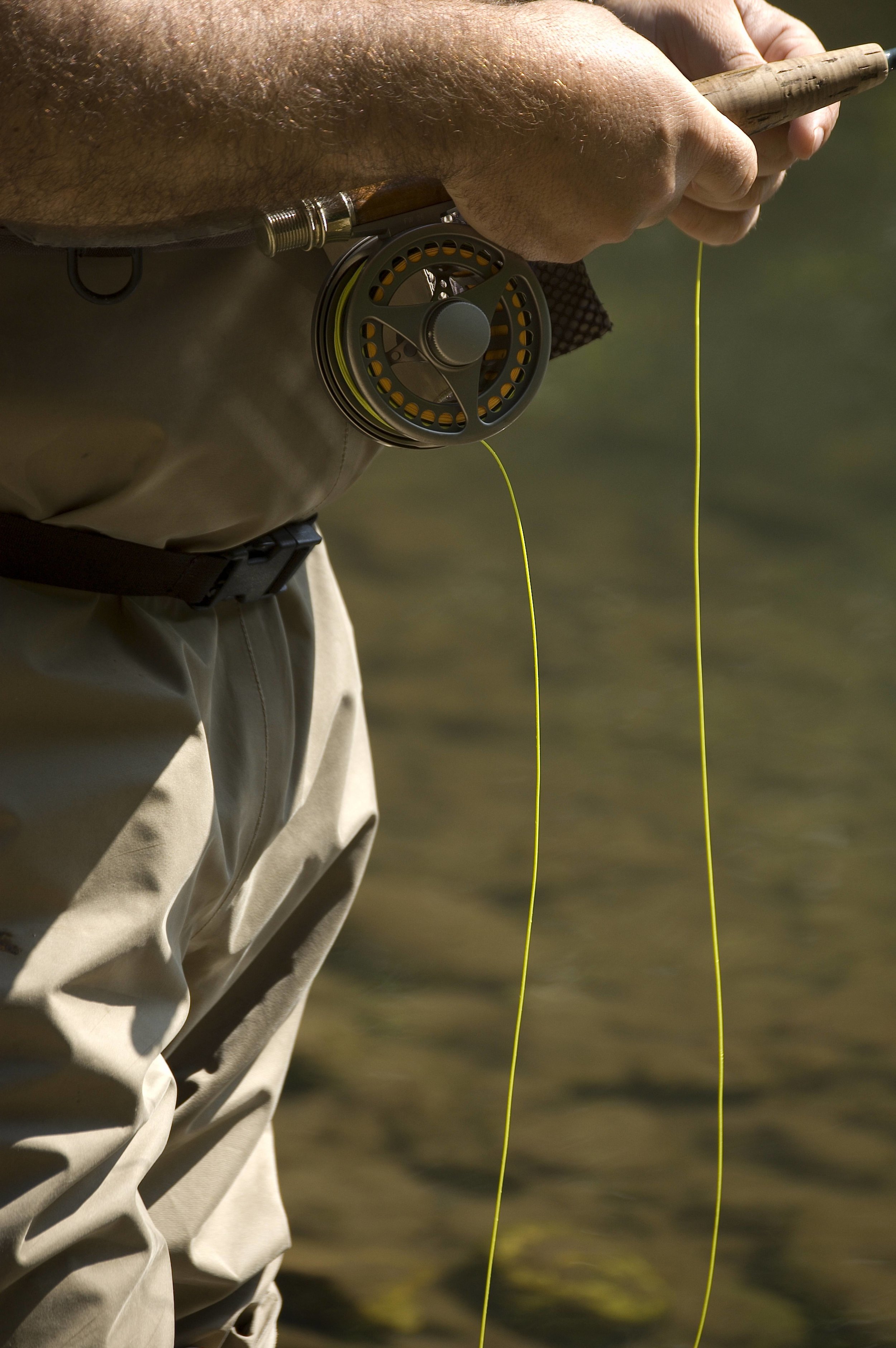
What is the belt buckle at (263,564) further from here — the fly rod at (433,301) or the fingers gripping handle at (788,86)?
the fingers gripping handle at (788,86)

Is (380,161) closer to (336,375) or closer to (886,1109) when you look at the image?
(336,375)

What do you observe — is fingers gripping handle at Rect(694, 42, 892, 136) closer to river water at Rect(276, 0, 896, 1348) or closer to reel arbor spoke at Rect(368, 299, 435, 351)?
reel arbor spoke at Rect(368, 299, 435, 351)

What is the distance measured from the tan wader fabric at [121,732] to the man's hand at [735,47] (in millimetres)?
309

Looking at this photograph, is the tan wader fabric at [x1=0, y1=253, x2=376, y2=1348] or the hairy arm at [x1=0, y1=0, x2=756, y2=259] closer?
the hairy arm at [x1=0, y1=0, x2=756, y2=259]

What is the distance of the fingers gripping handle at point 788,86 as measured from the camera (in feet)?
2.44

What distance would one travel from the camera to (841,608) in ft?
8.05

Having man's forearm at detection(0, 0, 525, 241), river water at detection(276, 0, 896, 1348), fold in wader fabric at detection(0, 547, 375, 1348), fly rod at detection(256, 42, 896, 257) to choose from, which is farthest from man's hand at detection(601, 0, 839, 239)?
river water at detection(276, 0, 896, 1348)

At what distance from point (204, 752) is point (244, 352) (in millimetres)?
216

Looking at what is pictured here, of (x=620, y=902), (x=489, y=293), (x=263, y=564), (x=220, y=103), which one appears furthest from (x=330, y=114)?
(x=620, y=902)

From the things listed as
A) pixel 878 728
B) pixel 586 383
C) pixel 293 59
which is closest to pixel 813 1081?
pixel 878 728

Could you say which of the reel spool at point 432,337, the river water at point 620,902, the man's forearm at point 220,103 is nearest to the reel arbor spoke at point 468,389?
the reel spool at point 432,337

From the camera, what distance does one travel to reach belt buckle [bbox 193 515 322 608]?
76cm

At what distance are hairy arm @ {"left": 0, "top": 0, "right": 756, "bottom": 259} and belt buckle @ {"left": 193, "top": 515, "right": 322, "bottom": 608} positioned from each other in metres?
0.20

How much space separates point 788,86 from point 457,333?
25 centimetres
